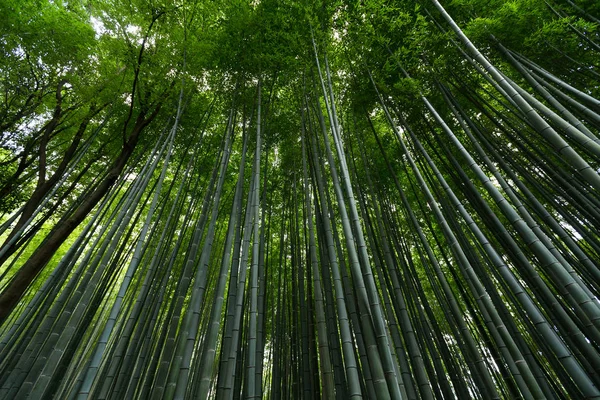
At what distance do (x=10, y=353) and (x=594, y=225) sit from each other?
204 inches

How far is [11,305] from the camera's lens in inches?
102

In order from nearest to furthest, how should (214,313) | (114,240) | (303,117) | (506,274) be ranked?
(506,274) < (214,313) < (114,240) < (303,117)

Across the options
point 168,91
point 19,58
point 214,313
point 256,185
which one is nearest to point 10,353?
point 214,313

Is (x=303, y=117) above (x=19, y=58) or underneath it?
underneath

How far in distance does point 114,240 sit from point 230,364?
1.28 metres

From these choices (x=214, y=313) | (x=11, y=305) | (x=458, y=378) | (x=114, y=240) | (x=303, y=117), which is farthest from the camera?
(x=303, y=117)

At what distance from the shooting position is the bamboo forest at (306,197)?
5.74 feet

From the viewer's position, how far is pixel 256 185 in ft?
7.48

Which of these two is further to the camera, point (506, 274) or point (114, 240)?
point (114, 240)

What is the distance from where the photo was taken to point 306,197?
8.39ft

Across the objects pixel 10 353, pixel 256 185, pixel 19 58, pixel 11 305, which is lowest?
pixel 10 353

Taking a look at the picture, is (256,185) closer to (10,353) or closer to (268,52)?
(268,52)

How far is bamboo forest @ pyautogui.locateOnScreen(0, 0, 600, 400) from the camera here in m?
1.75

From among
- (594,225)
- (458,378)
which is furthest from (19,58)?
(594,225)
